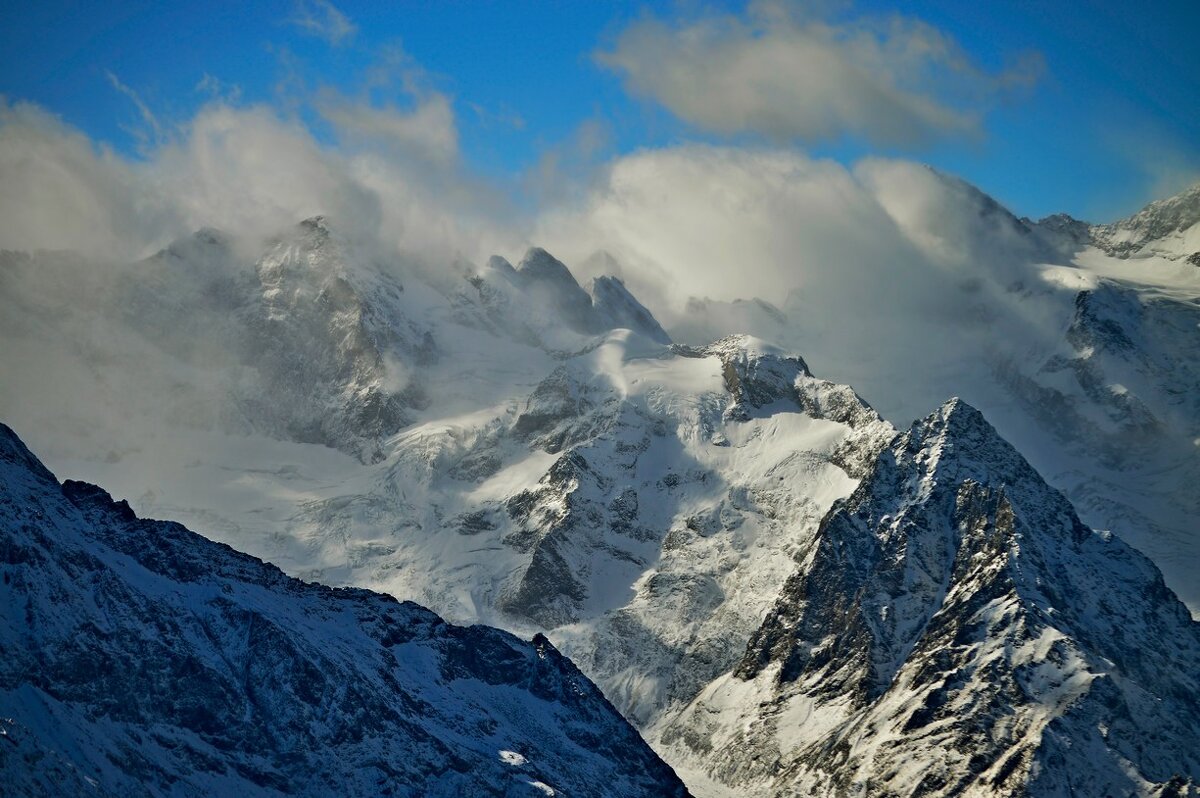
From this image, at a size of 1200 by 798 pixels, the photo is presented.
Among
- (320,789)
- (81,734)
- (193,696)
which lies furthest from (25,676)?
(320,789)

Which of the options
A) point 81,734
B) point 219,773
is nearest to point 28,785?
point 81,734

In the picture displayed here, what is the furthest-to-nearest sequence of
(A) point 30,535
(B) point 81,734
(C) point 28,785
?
(A) point 30,535 → (B) point 81,734 → (C) point 28,785

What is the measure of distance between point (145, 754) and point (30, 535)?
28.2 m

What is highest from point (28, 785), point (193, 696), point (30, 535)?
point (30, 535)

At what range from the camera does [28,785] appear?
169250 mm

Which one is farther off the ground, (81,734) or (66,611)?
(66,611)

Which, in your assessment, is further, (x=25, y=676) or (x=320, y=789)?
(x=320, y=789)

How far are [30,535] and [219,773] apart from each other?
110 ft

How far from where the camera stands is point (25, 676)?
600 ft

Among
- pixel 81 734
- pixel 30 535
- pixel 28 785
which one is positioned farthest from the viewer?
pixel 30 535

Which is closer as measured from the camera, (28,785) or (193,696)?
(28,785)

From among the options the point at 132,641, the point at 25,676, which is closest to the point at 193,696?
the point at 132,641

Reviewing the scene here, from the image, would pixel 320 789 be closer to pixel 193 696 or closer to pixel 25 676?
pixel 193 696

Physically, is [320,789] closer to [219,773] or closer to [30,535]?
[219,773]
